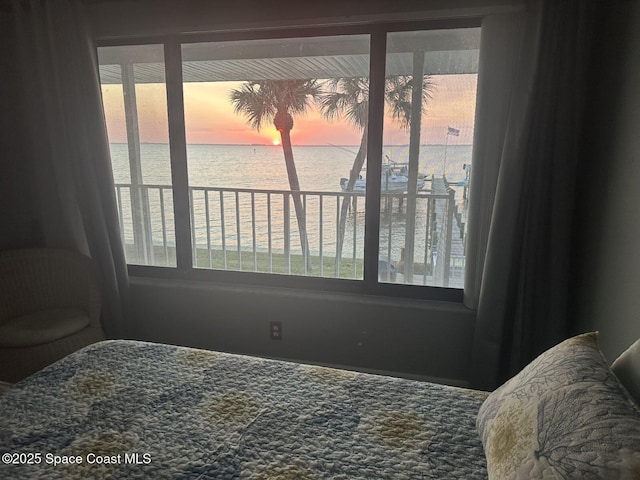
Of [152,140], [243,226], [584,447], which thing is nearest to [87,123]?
[152,140]

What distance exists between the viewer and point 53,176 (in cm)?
271

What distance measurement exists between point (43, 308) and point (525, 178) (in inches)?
108

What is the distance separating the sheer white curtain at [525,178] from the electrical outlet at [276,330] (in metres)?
1.12

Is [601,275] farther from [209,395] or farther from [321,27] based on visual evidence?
[321,27]

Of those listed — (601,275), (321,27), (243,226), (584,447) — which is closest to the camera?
(584,447)

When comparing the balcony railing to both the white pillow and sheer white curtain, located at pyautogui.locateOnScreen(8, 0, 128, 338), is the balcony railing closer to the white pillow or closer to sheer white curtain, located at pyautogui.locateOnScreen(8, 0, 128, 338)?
sheer white curtain, located at pyautogui.locateOnScreen(8, 0, 128, 338)

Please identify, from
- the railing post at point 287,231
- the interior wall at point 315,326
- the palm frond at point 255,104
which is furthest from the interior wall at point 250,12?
the interior wall at point 315,326

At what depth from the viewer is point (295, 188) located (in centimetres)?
338

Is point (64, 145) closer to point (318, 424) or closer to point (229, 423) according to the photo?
point (229, 423)

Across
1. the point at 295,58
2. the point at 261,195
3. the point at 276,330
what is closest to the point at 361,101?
the point at 295,58

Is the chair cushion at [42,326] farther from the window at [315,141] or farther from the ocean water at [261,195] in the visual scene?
the ocean water at [261,195]

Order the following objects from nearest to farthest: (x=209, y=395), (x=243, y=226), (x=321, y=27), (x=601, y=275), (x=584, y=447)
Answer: (x=584, y=447) < (x=209, y=395) < (x=601, y=275) < (x=321, y=27) < (x=243, y=226)

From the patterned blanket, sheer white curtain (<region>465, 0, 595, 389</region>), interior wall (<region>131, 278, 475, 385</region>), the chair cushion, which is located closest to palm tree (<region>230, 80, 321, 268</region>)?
interior wall (<region>131, 278, 475, 385</region>)

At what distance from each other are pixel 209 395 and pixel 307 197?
225cm
